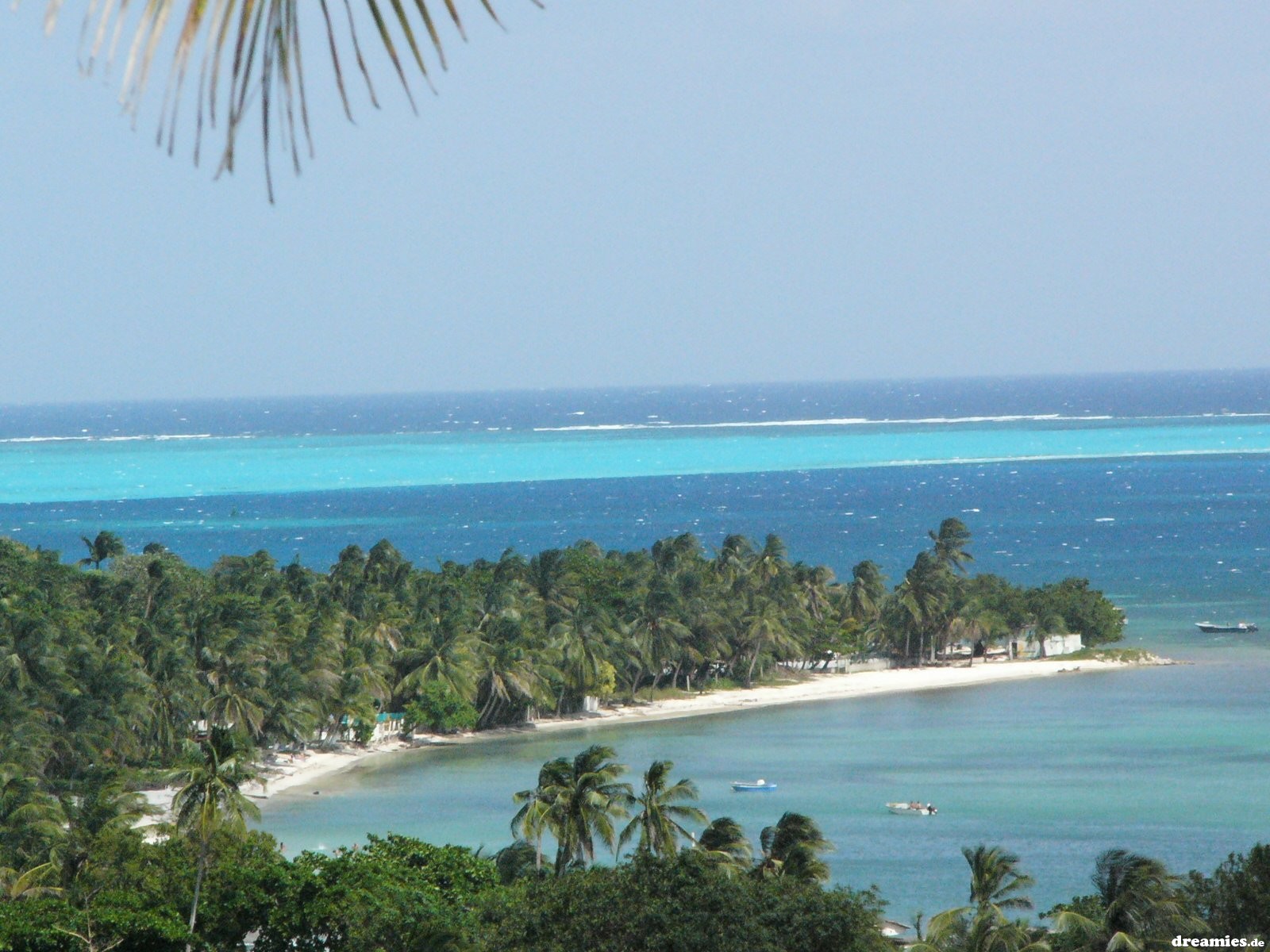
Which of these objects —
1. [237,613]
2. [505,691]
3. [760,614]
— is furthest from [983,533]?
[237,613]

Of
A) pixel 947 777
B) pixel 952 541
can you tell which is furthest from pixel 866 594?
pixel 947 777

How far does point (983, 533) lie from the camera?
157625 millimetres

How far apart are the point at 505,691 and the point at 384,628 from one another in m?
6.57

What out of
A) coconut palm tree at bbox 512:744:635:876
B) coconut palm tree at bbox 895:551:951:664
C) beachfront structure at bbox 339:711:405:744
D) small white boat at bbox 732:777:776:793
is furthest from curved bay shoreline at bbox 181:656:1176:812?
coconut palm tree at bbox 512:744:635:876

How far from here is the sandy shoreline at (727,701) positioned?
2530 inches

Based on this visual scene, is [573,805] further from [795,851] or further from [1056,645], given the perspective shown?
[1056,645]

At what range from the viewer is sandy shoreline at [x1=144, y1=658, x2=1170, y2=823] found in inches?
2530

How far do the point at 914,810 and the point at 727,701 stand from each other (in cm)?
2522

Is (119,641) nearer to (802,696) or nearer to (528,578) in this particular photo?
(528,578)

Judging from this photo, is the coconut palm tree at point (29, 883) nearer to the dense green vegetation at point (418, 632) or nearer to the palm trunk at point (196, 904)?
the palm trunk at point (196, 904)

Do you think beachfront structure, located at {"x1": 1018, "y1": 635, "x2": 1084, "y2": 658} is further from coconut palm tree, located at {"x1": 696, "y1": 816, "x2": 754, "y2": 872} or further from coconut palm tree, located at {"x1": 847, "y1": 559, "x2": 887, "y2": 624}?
coconut palm tree, located at {"x1": 696, "y1": 816, "x2": 754, "y2": 872}

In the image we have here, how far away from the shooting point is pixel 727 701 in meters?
81.1

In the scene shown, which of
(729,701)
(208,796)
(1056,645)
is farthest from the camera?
(1056,645)

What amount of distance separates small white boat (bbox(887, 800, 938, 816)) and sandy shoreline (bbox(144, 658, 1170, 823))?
69.5ft
